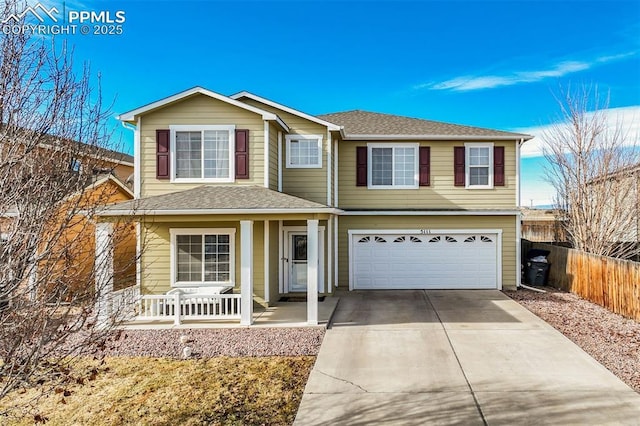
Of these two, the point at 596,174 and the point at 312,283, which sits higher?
the point at 596,174

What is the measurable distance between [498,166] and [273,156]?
7.80 m

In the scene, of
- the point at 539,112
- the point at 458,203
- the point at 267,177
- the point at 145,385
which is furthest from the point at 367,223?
the point at 145,385

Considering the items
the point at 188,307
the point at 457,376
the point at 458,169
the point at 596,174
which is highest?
the point at 458,169

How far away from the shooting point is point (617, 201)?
48.7ft

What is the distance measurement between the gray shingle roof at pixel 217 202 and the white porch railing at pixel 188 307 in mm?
2095

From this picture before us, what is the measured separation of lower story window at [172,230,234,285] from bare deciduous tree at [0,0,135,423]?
7.56 meters

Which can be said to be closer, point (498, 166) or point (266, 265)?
point (266, 265)

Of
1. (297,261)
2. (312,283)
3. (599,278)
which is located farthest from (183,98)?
(599,278)

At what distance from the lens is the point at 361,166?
15211mm

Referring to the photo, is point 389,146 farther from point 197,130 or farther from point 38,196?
point 38,196

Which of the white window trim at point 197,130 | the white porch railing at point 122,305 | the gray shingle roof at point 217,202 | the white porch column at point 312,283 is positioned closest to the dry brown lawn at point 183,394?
the white porch railing at point 122,305

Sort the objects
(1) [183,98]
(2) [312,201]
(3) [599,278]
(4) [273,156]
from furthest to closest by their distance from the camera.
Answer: (2) [312,201], (4) [273,156], (3) [599,278], (1) [183,98]

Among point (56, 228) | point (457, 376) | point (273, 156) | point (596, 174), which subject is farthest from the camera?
point (596, 174)

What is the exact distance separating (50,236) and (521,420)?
5677 mm
